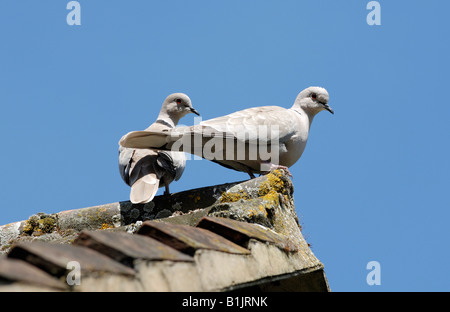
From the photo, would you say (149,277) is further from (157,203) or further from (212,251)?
(157,203)

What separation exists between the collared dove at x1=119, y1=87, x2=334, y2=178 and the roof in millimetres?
813

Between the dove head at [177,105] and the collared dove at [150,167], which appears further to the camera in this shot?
the dove head at [177,105]

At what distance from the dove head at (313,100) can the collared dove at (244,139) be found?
46 cm

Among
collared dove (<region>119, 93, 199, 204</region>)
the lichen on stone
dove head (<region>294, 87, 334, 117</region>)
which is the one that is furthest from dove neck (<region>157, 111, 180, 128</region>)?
the lichen on stone

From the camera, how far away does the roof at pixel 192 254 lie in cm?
200

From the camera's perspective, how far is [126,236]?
248 centimetres

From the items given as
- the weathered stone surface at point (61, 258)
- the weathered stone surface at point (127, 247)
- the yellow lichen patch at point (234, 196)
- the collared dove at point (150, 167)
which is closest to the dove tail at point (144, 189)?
the collared dove at point (150, 167)

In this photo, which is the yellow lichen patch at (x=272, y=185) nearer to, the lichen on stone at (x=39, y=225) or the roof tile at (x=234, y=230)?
the roof tile at (x=234, y=230)

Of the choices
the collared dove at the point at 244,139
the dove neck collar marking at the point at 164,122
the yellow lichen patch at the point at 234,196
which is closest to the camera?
the yellow lichen patch at the point at 234,196

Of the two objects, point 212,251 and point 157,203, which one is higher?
point 157,203

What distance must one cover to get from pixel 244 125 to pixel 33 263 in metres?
4.19

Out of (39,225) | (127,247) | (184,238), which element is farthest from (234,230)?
(39,225)

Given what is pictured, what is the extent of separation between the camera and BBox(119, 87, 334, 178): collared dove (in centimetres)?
574
